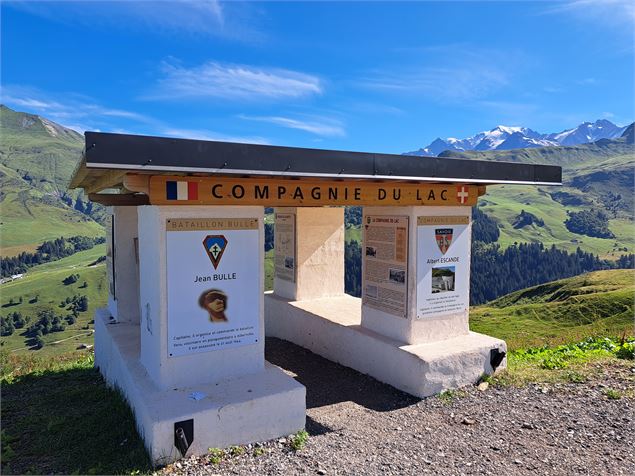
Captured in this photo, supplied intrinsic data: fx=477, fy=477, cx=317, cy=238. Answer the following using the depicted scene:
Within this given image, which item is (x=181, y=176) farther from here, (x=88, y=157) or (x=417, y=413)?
(x=417, y=413)

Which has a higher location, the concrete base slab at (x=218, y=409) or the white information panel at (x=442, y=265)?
the white information panel at (x=442, y=265)

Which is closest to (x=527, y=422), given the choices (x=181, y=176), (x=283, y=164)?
(x=283, y=164)

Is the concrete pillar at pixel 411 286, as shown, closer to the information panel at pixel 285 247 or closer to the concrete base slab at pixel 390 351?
the concrete base slab at pixel 390 351

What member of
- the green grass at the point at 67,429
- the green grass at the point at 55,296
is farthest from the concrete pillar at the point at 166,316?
the green grass at the point at 55,296

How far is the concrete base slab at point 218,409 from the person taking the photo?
17.9ft

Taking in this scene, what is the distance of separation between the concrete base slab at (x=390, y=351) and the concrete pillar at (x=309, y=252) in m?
0.75

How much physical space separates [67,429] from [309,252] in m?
6.46

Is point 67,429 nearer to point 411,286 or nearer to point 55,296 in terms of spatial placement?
point 411,286

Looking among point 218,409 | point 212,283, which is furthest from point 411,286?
point 218,409

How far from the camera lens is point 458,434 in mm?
6348

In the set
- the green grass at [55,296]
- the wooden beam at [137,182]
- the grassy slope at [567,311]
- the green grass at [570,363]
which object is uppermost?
the wooden beam at [137,182]

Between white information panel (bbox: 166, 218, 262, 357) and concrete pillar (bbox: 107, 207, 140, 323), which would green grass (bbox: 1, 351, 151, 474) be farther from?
concrete pillar (bbox: 107, 207, 140, 323)

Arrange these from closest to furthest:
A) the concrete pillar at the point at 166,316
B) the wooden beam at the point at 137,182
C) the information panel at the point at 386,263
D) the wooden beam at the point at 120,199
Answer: the wooden beam at the point at 137,182 → the concrete pillar at the point at 166,316 → the information panel at the point at 386,263 → the wooden beam at the point at 120,199

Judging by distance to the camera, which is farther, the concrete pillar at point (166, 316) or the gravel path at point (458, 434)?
the concrete pillar at point (166, 316)
